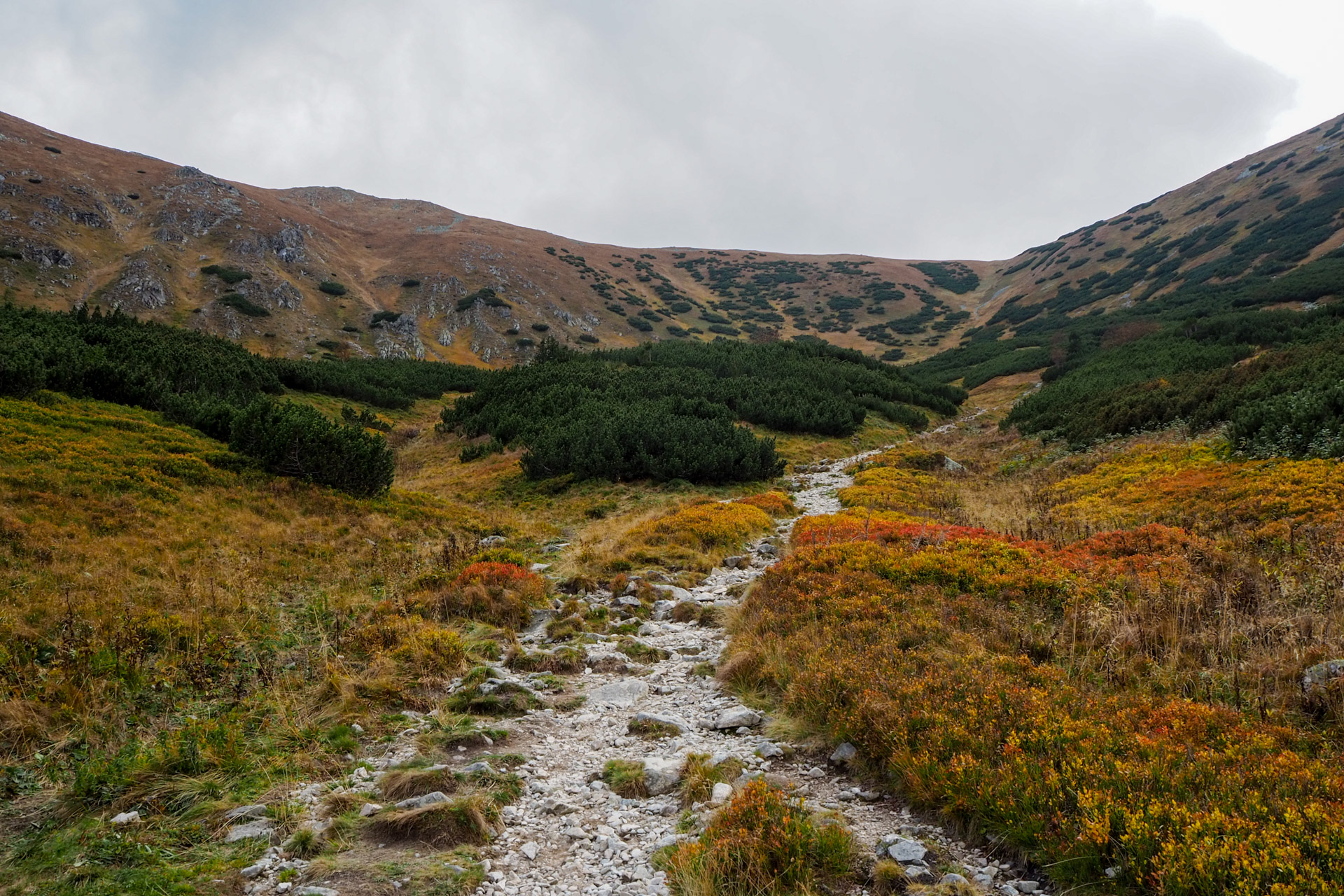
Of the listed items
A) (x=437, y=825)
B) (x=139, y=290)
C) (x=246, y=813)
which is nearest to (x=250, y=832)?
(x=246, y=813)

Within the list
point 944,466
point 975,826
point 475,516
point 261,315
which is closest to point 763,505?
point 475,516

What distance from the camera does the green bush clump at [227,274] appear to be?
197 ft

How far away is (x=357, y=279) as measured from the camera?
247ft

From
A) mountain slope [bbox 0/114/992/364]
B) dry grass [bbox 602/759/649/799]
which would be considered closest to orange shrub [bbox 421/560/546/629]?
dry grass [bbox 602/759/649/799]

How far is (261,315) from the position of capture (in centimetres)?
5725

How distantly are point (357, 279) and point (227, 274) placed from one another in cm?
1608

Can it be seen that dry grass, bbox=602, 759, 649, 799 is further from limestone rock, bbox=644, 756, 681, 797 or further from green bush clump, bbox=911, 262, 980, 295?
green bush clump, bbox=911, 262, 980, 295

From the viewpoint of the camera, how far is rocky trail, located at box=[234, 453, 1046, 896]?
414 centimetres

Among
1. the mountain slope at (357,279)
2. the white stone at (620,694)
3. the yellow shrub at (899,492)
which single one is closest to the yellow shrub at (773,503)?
the yellow shrub at (899,492)

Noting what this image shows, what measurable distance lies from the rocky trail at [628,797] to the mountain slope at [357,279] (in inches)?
2247

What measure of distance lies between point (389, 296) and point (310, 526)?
219ft

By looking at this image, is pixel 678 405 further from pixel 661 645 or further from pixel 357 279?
pixel 357 279

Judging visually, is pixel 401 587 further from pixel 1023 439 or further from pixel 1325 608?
pixel 1023 439

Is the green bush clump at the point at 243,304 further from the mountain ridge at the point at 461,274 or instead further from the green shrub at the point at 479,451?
the green shrub at the point at 479,451
